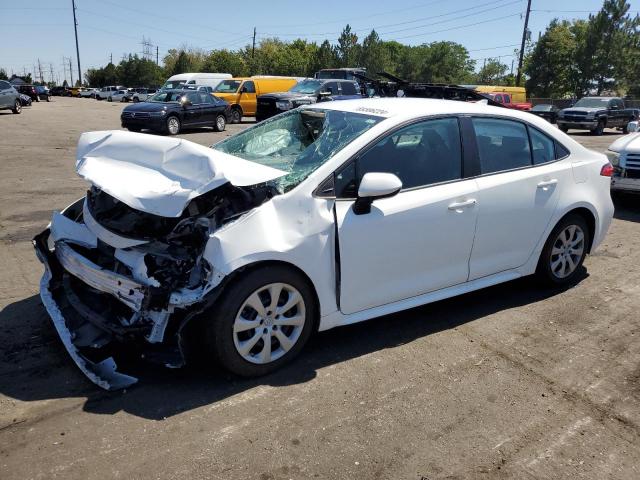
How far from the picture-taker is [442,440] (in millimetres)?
2967

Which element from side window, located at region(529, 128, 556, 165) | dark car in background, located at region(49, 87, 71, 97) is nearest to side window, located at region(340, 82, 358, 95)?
side window, located at region(529, 128, 556, 165)

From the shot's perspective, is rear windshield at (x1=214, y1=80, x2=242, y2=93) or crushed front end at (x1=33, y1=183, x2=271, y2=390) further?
rear windshield at (x1=214, y1=80, x2=242, y2=93)

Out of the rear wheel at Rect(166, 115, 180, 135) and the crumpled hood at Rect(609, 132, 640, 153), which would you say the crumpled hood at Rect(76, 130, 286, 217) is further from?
the rear wheel at Rect(166, 115, 180, 135)

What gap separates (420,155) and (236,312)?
1.84 meters

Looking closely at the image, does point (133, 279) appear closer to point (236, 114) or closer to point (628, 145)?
point (628, 145)

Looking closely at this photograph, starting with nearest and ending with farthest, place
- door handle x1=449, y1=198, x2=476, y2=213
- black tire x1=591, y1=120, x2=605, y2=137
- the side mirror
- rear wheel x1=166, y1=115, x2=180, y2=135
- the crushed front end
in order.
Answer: the crushed front end
the side mirror
door handle x1=449, y1=198, x2=476, y2=213
rear wheel x1=166, y1=115, x2=180, y2=135
black tire x1=591, y1=120, x2=605, y2=137

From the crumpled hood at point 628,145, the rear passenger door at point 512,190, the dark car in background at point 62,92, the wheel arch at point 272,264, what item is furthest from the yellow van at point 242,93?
the dark car in background at point 62,92

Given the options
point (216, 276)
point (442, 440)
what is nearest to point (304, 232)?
point (216, 276)

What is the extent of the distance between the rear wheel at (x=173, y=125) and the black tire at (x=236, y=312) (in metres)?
17.1

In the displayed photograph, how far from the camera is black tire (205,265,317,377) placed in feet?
10.5

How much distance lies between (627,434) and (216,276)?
2485mm

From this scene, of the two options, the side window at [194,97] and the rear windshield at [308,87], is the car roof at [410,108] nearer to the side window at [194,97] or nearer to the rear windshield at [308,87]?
the side window at [194,97]

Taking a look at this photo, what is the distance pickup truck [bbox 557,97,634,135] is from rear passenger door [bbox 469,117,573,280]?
24.5m

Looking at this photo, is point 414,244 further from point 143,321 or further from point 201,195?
point 143,321
